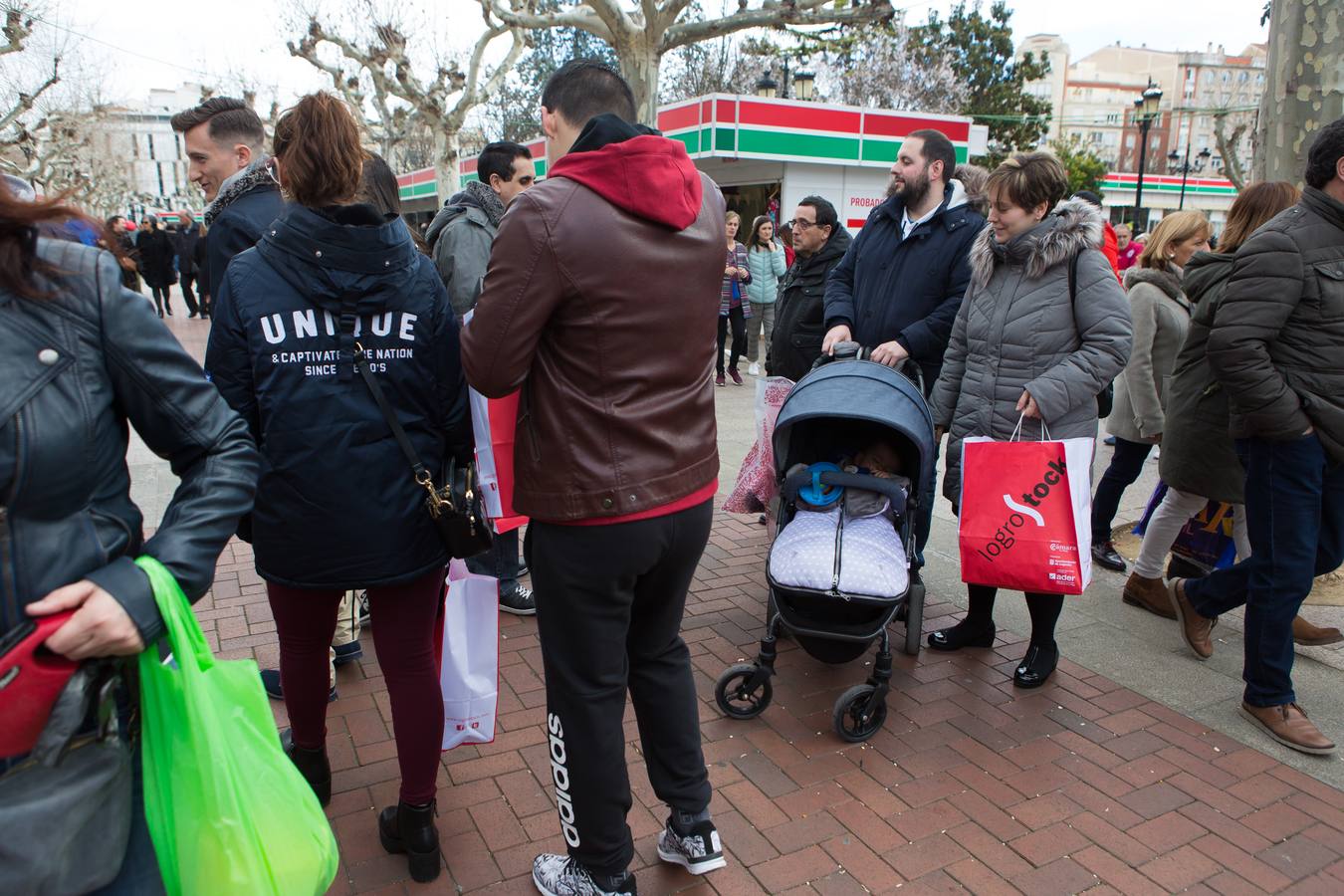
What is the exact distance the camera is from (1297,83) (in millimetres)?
4902

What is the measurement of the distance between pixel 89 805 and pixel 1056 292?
3.43m

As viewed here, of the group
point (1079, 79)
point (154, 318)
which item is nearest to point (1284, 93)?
point (154, 318)

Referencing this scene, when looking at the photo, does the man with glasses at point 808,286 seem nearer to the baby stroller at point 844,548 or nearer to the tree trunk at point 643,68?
the baby stroller at point 844,548

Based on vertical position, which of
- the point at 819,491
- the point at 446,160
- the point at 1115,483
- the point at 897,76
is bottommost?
the point at 1115,483

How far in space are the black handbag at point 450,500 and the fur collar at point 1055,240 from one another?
7.83 ft

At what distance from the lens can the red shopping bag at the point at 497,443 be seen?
2334 millimetres

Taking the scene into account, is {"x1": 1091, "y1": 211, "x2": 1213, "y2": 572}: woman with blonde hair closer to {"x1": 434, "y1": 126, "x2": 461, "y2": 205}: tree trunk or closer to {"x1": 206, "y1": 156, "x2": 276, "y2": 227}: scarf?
{"x1": 206, "y1": 156, "x2": 276, "y2": 227}: scarf

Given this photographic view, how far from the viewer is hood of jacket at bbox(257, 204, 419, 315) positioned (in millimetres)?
2201

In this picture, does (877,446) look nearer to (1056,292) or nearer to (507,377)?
(1056,292)

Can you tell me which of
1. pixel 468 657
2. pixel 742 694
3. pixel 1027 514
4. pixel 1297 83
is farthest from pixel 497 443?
pixel 1297 83

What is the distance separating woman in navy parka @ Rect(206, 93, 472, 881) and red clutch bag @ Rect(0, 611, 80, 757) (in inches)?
38.8

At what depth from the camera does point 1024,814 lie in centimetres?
290

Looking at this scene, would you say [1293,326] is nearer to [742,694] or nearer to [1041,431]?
[1041,431]

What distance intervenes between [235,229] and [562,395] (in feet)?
5.69
